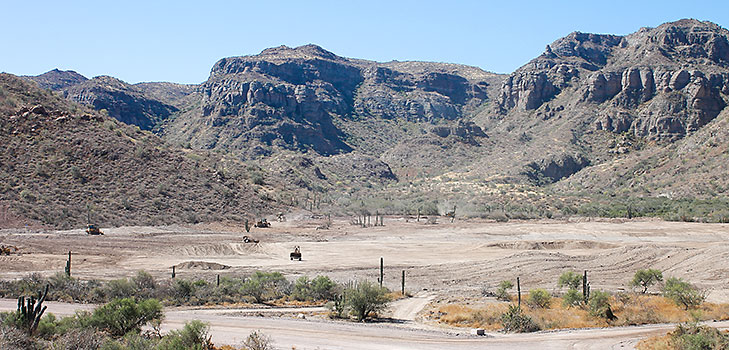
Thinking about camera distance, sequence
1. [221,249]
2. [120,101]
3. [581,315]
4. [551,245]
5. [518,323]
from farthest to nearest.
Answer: [120,101]
[551,245]
[221,249]
[581,315]
[518,323]

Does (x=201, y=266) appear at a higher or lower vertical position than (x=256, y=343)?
lower

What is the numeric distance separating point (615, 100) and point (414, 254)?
9236cm

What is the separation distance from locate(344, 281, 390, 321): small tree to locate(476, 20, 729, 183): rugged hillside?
89.2 m

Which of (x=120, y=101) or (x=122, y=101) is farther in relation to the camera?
(x=122, y=101)

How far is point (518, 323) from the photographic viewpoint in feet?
67.1

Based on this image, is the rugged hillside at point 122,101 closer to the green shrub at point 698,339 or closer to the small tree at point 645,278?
the small tree at point 645,278

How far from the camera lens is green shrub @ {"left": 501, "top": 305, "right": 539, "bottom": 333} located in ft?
66.4

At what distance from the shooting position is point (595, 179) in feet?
335

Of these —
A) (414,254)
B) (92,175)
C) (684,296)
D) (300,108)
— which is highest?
(300,108)

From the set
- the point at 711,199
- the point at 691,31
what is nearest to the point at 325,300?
the point at 711,199

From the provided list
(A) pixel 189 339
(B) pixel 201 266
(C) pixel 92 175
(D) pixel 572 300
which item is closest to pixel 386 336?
(A) pixel 189 339

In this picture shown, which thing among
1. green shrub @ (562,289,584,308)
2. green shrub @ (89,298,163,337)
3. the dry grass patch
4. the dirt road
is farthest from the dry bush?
green shrub @ (89,298,163,337)

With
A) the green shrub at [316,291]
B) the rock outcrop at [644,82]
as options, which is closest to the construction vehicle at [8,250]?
the green shrub at [316,291]

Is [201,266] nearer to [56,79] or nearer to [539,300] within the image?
[539,300]
